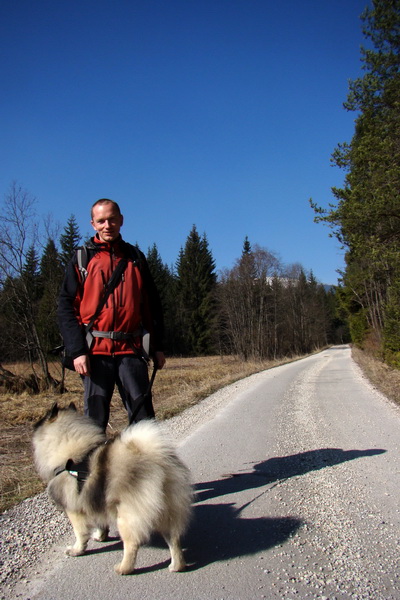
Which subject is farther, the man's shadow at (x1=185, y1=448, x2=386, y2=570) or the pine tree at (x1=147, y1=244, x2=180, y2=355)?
the pine tree at (x1=147, y1=244, x2=180, y2=355)

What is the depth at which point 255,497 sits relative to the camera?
382 centimetres

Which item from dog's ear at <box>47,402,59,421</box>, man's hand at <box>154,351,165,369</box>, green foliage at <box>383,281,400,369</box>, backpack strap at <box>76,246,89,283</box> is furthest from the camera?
green foliage at <box>383,281,400,369</box>

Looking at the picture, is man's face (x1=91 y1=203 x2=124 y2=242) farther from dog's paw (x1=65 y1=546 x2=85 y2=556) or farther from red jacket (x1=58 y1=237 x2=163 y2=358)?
dog's paw (x1=65 y1=546 x2=85 y2=556)

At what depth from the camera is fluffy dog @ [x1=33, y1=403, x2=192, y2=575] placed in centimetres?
249

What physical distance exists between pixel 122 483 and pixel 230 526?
47.1 inches

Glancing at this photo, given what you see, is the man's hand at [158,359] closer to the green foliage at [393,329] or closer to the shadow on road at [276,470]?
the shadow on road at [276,470]

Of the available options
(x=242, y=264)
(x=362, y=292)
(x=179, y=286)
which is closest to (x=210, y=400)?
(x=362, y=292)

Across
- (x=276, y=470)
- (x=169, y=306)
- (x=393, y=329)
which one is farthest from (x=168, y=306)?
(x=276, y=470)

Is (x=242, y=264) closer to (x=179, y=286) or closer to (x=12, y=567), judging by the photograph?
(x=179, y=286)

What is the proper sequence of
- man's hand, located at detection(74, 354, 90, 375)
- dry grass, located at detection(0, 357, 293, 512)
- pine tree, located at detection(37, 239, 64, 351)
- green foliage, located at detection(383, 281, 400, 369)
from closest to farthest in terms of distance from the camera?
man's hand, located at detection(74, 354, 90, 375) → dry grass, located at detection(0, 357, 293, 512) → pine tree, located at detection(37, 239, 64, 351) → green foliage, located at detection(383, 281, 400, 369)

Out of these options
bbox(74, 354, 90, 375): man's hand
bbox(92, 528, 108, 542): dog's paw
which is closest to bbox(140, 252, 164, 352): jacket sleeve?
bbox(74, 354, 90, 375): man's hand

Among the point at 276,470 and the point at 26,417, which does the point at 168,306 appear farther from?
the point at 276,470

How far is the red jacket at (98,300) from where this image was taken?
3.46 meters

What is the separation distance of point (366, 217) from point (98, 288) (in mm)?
9644
